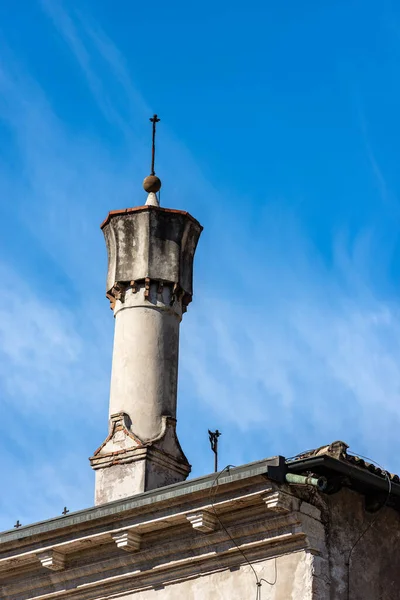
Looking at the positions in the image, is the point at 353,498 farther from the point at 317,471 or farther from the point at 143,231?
the point at 143,231

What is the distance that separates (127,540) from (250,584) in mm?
1563

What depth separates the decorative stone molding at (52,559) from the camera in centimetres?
1535

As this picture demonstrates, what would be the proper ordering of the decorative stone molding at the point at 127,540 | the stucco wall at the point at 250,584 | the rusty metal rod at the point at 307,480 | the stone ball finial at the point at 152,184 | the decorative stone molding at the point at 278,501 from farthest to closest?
the stone ball finial at the point at 152,184 < the decorative stone molding at the point at 127,540 < the stucco wall at the point at 250,584 < the decorative stone molding at the point at 278,501 < the rusty metal rod at the point at 307,480

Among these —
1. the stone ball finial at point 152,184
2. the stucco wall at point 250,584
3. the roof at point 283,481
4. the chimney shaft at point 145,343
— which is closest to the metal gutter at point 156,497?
the roof at point 283,481

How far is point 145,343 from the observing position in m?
20.7

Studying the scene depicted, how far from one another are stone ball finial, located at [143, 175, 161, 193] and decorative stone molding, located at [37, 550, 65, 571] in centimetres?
907

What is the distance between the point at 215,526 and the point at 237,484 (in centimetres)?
82

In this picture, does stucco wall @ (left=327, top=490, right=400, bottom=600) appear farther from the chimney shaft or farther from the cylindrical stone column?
the cylindrical stone column

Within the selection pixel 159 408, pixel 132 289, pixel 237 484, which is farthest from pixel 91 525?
pixel 132 289

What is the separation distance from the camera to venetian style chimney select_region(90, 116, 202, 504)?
2011 cm

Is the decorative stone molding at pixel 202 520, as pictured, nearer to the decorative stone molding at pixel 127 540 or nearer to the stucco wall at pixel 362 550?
the decorative stone molding at pixel 127 540

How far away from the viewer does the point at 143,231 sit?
21.7 m

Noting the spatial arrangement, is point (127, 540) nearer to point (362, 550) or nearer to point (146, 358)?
point (362, 550)

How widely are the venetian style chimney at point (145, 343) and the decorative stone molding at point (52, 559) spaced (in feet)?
14.0
